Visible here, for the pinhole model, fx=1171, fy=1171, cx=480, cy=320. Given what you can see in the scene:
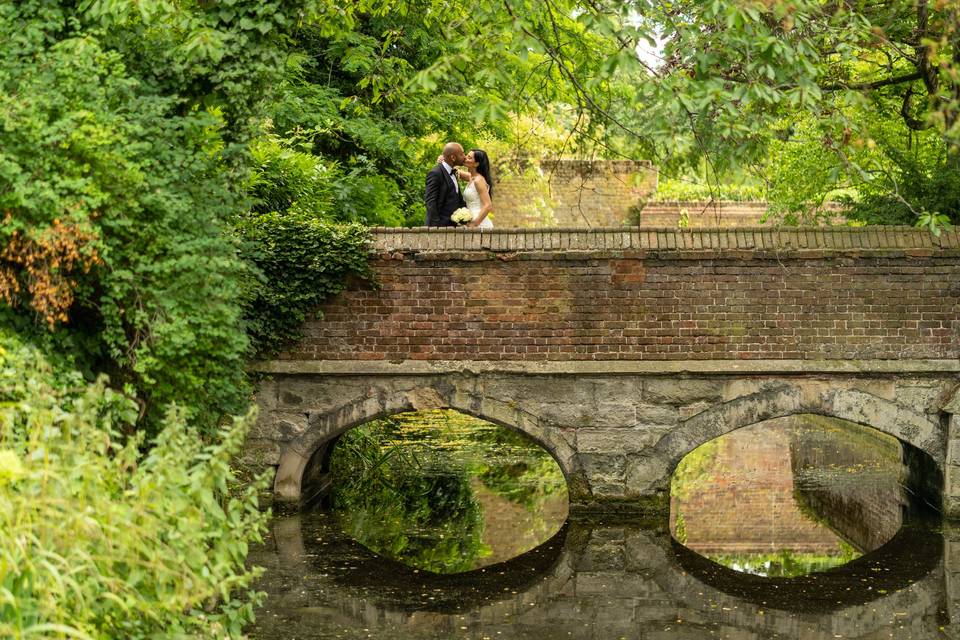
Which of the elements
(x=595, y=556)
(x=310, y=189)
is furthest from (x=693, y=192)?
(x=595, y=556)

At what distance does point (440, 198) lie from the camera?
1191cm

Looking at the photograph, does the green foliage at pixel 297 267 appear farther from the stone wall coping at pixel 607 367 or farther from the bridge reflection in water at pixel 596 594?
the bridge reflection in water at pixel 596 594

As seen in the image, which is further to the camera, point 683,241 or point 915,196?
point 915,196

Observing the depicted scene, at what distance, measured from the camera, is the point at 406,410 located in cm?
1092

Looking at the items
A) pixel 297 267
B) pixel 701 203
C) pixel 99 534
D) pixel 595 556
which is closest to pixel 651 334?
pixel 595 556

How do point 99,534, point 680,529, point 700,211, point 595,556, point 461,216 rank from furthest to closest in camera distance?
point 700,211 → point 461,216 → point 680,529 → point 595,556 → point 99,534

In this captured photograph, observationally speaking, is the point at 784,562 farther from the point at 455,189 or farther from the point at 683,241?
the point at 455,189

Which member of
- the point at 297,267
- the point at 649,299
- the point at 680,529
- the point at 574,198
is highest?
the point at 574,198

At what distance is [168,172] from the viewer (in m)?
7.45

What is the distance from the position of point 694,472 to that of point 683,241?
459 centimetres

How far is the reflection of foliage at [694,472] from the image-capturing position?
44.0 ft

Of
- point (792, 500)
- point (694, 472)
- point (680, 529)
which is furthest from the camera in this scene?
point (694, 472)

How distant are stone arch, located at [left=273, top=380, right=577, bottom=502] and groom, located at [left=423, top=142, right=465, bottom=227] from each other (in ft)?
6.18

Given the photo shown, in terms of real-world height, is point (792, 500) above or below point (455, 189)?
below
